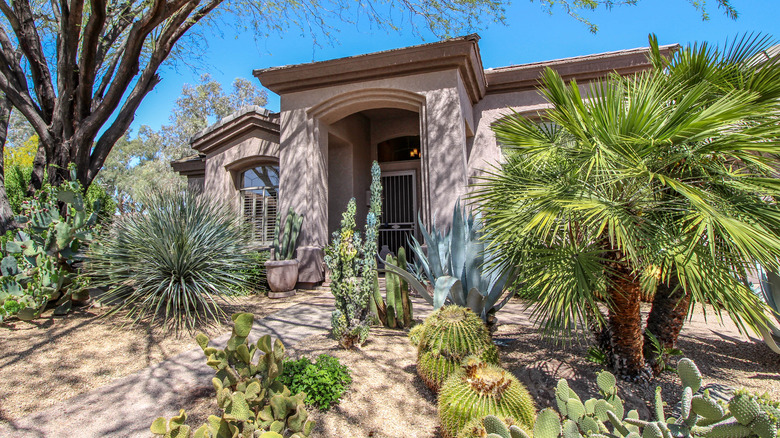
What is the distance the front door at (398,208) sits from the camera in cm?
1056

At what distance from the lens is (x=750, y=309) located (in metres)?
2.06

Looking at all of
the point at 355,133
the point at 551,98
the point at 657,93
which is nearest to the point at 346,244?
the point at 551,98

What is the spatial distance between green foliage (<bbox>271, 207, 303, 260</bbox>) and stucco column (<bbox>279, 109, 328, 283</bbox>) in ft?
0.94

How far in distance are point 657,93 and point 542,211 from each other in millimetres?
1264

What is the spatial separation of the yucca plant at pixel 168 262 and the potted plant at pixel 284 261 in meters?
1.65

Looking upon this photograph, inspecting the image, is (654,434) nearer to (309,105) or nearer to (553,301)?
(553,301)

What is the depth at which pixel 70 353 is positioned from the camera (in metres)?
3.90

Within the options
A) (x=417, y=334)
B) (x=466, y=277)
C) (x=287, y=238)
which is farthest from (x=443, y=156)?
(x=417, y=334)

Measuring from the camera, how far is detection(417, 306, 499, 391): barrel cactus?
2867 mm

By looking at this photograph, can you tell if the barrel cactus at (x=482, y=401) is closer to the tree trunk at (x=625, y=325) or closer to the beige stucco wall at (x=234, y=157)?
the tree trunk at (x=625, y=325)

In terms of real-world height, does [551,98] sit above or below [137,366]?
above

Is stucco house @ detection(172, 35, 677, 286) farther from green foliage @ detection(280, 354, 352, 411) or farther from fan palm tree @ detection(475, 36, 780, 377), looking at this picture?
green foliage @ detection(280, 354, 352, 411)

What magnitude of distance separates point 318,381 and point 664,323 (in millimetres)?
2778

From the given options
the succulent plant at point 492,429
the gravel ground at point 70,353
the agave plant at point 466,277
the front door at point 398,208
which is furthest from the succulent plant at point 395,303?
the front door at point 398,208
